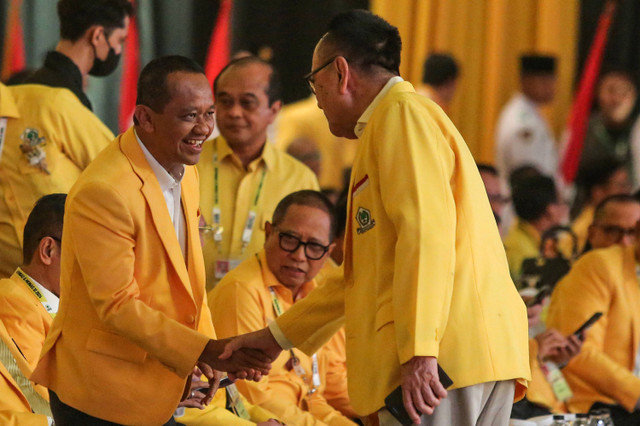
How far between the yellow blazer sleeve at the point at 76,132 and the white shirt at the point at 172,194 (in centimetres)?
139

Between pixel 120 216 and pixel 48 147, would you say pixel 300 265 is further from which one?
pixel 120 216

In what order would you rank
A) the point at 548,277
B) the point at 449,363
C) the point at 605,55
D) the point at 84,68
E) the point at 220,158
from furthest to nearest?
the point at 605,55
the point at 548,277
the point at 220,158
the point at 84,68
the point at 449,363

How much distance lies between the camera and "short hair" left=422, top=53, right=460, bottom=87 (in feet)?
26.8

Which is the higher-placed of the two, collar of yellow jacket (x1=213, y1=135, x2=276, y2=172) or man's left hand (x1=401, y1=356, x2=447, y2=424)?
collar of yellow jacket (x1=213, y1=135, x2=276, y2=172)

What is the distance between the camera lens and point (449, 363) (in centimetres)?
286

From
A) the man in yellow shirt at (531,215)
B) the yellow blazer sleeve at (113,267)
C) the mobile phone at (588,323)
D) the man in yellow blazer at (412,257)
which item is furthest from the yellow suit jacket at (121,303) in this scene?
the man in yellow shirt at (531,215)

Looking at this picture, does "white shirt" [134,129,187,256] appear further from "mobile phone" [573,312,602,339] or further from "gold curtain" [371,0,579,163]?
"gold curtain" [371,0,579,163]

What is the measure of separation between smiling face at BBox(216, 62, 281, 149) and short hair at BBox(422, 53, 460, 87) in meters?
3.45

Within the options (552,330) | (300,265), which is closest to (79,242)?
(300,265)

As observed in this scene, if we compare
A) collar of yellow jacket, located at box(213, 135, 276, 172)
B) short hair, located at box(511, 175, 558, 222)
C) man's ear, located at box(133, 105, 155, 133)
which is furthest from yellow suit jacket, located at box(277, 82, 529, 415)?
short hair, located at box(511, 175, 558, 222)

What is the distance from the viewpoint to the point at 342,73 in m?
3.04

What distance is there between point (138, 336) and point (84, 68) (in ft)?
6.58

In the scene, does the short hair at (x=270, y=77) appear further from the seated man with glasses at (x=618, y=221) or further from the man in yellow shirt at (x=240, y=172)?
the seated man with glasses at (x=618, y=221)

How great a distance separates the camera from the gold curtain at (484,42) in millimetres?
9523
